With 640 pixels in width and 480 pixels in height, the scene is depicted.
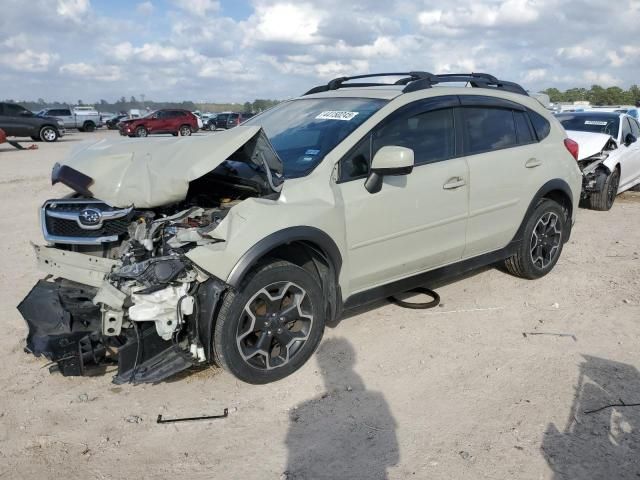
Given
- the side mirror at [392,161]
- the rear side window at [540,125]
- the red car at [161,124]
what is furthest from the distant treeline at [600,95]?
the side mirror at [392,161]

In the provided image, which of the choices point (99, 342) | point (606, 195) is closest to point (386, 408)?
point (99, 342)

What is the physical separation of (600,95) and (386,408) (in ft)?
159

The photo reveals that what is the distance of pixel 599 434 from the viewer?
3020 mm

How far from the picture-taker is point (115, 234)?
3.48 metres

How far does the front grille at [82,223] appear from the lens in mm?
3451

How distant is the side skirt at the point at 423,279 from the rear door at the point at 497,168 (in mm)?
76

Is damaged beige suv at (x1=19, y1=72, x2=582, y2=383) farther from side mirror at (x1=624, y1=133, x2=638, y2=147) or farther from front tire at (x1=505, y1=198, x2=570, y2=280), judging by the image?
side mirror at (x1=624, y1=133, x2=638, y2=147)

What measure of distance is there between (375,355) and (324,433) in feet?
3.35

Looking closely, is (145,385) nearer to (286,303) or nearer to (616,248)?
(286,303)

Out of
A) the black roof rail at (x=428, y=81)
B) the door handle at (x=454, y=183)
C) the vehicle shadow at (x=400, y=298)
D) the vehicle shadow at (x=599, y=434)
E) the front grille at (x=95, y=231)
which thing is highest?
the black roof rail at (x=428, y=81)

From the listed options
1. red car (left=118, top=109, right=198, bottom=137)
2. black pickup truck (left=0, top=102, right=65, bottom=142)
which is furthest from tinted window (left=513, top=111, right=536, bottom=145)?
red car (left=118, top=109, right=198, bottom=137)

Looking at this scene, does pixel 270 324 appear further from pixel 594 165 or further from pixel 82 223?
pixel 594 165

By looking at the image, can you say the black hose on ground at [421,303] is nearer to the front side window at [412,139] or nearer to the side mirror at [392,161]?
the front side window at [412,139]

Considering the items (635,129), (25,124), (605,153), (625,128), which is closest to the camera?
(605,153)
